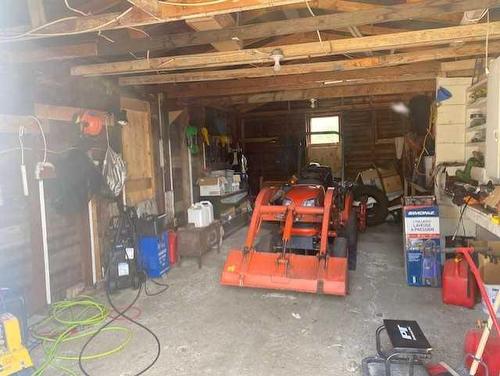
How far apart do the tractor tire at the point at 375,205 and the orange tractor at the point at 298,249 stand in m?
2.12

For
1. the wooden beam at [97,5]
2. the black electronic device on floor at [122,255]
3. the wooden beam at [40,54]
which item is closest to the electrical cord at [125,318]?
the black electronic device on floor at [122,255]

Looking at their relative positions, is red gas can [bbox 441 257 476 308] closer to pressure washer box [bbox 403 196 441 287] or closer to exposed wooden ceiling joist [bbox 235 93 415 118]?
pressure washer box [bbox 403 196 441 287]

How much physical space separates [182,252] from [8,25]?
120 inches

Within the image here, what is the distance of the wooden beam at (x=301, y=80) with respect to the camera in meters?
4.43

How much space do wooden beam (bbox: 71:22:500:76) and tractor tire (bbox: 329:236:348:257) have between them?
2.03 metres

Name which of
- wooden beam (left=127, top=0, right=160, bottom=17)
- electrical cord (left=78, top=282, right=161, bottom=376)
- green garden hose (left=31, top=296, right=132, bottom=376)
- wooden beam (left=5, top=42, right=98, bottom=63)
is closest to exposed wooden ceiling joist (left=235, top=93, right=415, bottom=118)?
wooden beam (left=5, top=42, right=98, bottom=63)

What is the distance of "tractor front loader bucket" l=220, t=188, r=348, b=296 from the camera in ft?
11.4

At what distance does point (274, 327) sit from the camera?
3.15 m

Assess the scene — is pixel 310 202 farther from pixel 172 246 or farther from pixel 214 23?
pixel 214 23

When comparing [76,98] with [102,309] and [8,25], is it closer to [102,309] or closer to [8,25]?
[8,25]

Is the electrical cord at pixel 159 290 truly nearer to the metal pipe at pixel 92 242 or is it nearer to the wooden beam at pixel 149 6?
the metal pipe at pixel 92 242

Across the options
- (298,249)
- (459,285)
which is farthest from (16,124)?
(459,285)

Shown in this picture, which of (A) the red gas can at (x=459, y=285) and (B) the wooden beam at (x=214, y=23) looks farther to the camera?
(A) the red gas can at (x=459, y=285)

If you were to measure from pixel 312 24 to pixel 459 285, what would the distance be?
2555 millimetres
